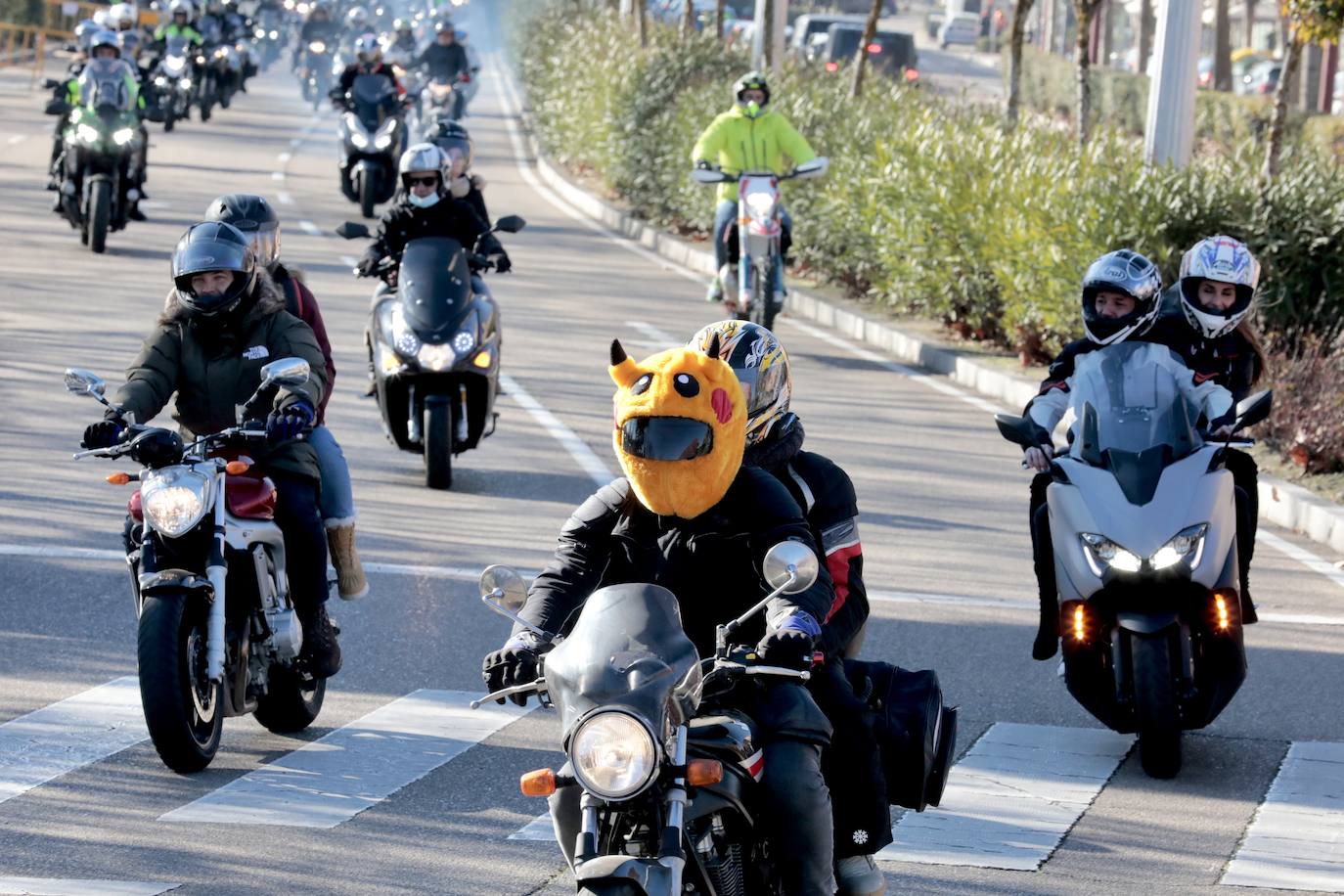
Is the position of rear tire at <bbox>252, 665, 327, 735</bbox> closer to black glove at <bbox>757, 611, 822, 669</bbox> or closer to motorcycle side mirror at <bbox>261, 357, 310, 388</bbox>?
motorcycle side mirror at <bbox>261, 357, 310, 388</bbox>

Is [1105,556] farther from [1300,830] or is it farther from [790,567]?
[790,567]

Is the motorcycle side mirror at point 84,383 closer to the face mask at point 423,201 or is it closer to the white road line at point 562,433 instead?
the white road line at point 562,433

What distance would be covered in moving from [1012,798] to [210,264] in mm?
3013

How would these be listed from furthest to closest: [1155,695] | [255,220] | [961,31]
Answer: [961,31] < [255,220] < [1155,695]

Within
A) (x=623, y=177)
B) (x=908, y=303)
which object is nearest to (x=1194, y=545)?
(x=908, y=303)

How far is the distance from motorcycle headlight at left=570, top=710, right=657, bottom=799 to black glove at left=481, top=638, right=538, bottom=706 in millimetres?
442

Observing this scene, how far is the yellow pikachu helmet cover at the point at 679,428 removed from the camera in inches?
186

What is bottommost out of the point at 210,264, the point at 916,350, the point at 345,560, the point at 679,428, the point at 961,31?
the point at 961,31

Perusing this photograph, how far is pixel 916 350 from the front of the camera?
1883 centimetres

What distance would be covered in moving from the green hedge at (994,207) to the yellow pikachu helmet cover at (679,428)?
10.9 m

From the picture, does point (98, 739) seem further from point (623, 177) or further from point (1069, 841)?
point (623, 177)

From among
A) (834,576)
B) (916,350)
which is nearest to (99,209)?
(916,350)

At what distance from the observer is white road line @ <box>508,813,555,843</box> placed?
21.5 ft

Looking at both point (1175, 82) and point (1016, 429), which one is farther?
point (1175, 82)
